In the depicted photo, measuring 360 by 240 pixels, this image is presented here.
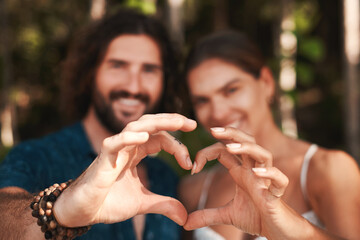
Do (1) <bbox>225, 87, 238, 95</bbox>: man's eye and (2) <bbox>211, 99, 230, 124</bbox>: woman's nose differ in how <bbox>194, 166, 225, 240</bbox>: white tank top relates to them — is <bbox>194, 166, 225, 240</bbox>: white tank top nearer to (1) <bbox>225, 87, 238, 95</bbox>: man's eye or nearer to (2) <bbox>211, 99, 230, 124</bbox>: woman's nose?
(2) <bbox>211, 99, 230, 124</bbox>: woman's nose

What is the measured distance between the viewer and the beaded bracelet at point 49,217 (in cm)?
113

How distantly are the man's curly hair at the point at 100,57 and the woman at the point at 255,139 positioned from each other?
1.57 feet

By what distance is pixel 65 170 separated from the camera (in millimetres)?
1846

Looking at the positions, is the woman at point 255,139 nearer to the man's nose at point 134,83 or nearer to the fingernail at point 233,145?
the man's nose at point 134,83

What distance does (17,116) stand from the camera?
10195 millimetres

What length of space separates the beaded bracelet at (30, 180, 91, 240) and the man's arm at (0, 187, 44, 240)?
0.17 feet

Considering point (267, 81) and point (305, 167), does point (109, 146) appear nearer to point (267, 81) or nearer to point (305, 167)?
point (305, 167)

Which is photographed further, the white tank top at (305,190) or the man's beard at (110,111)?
Result: the man's beard at (110,111)

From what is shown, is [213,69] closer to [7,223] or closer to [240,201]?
[240,201]

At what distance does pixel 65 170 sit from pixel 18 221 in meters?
0.65

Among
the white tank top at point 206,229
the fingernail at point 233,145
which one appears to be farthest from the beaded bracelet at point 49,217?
the white tank top at point 206,229

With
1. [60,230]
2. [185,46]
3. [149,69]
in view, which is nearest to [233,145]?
[60,230]

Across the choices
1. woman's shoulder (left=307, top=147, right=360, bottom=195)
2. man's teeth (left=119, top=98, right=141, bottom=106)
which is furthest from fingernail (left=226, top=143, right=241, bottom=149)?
man's teeth (left=119, top=98, right=141, bottom=106)

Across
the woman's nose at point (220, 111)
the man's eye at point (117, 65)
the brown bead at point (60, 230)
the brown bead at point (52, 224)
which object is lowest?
the brown bead at point (60, 230)
